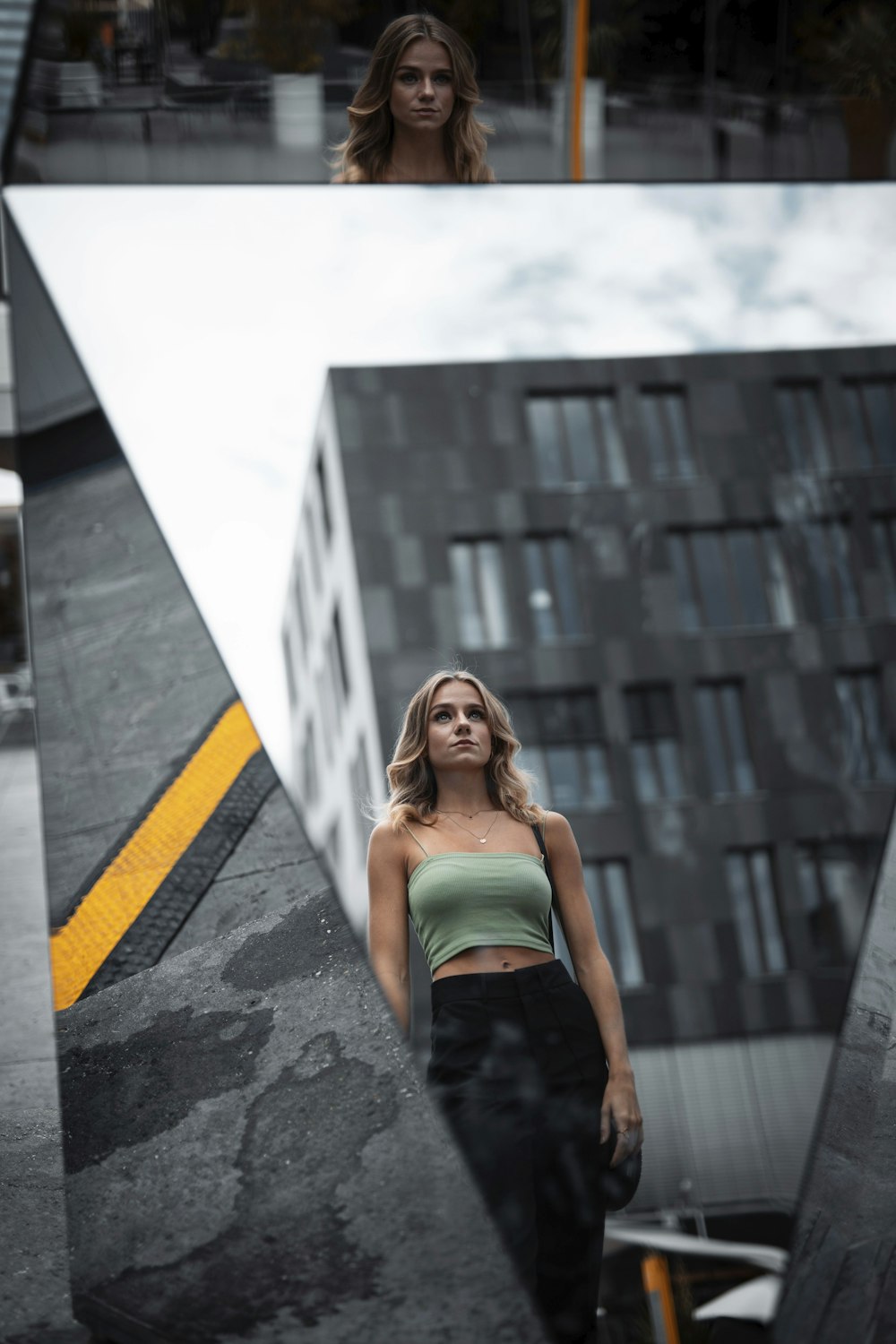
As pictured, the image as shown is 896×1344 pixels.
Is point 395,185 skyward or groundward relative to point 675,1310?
skyward

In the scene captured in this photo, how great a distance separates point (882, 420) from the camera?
4.34 metres

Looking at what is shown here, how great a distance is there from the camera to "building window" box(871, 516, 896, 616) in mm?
4266

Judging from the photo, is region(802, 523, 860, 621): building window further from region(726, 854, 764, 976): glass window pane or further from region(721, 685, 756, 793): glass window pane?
region(726, 854, 764, 976): glass window pane

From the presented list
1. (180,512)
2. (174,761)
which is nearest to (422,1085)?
(174,761)

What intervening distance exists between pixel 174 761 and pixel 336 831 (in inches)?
25.5

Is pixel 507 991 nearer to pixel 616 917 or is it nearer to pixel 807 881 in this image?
pixel 616 917

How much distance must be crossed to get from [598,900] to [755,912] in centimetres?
49

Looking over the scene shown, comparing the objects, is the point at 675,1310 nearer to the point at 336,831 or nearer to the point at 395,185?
the point at 336,831

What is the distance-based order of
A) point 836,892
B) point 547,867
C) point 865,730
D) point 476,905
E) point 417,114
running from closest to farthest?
1. point 476,905
2. point 547,867
3. point 836,892
4. point 865,730
5. point 417,114

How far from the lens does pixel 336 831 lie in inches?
154

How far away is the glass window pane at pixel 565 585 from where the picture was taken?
13.4ft

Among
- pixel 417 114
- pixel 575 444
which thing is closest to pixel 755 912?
pixel 575 444

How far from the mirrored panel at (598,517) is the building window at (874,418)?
0.04 feet

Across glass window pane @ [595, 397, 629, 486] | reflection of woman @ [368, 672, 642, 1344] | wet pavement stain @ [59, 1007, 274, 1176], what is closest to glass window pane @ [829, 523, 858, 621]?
glass window pane @ [595, 397, 629, 486]
